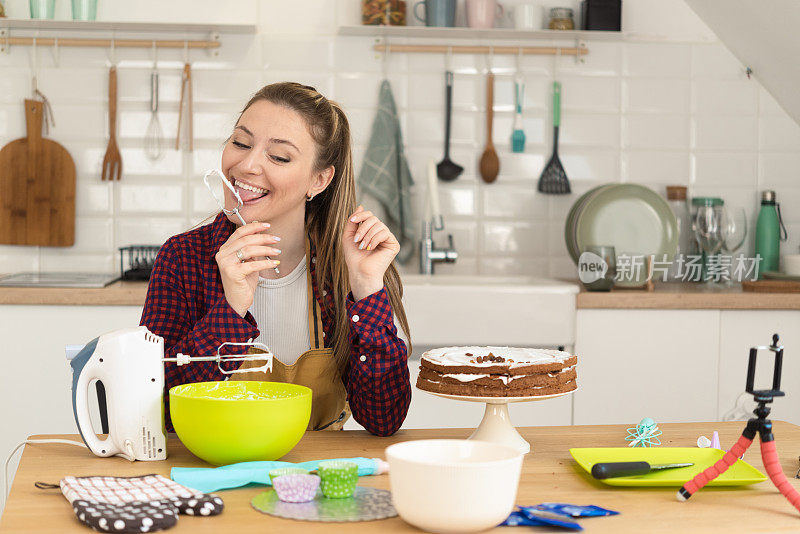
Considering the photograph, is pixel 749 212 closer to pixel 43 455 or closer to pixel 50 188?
pixel 50 188

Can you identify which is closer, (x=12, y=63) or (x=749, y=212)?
(x=12, y=63)

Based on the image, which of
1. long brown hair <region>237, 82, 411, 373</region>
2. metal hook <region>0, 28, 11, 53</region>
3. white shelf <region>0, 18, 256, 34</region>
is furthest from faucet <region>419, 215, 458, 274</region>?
metal hook <region>0, 28, 11, 53</region>

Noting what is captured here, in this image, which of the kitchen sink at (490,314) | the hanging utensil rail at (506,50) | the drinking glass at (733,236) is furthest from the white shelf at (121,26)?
the drinking glass at (733,236)

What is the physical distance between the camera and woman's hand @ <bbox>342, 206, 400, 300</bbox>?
1.55m

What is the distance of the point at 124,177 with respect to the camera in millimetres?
3127

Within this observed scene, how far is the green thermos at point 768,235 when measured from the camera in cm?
320

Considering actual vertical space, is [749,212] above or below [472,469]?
above

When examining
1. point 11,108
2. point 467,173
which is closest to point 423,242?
point 467,173

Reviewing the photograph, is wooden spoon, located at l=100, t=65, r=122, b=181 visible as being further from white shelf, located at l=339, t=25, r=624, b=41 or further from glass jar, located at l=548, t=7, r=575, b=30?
glass jar, located at l=548, t=7, r=575, b=30

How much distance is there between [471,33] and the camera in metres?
3.11

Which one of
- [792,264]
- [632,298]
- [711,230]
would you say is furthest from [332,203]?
[792,264]

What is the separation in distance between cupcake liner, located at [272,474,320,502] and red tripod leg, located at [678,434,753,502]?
435mm

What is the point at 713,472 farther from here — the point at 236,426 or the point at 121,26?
the point at 121,26

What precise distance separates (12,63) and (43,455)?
222 centimetres
